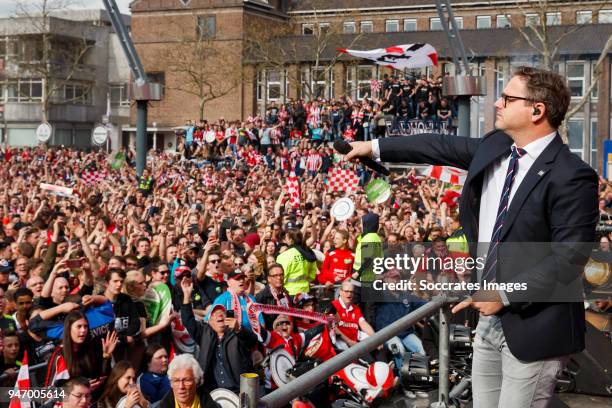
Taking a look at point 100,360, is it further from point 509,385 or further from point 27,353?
point 509,385

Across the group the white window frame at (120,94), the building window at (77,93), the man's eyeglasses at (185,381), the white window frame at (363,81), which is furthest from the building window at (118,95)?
the man's eyeglasses at (185,381)

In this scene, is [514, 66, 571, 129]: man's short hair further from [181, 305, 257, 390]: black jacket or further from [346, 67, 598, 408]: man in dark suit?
[181, 305, 257, 390]: black jacket

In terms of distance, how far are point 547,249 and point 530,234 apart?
7cm

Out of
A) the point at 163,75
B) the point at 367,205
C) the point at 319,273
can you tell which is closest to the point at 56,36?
the point at 163,75

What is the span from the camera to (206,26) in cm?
6072

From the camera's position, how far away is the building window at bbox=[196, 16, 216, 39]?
2362 inches

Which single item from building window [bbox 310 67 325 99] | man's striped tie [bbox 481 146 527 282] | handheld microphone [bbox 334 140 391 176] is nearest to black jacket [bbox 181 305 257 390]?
handheld microphone [bbox 334 140 391 176]

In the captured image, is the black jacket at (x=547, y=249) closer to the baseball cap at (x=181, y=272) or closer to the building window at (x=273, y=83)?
the baseball cap at (x=181, y=272)

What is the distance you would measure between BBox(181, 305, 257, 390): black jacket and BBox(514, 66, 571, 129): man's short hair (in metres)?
4.91

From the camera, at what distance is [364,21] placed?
6456 centimetres

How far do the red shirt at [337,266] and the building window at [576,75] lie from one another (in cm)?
4150

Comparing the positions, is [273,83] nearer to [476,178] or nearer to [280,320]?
[280,320]

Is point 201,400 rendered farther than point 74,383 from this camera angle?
No

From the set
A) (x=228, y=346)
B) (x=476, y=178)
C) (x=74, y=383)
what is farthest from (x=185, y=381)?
(x=476, y=178)
